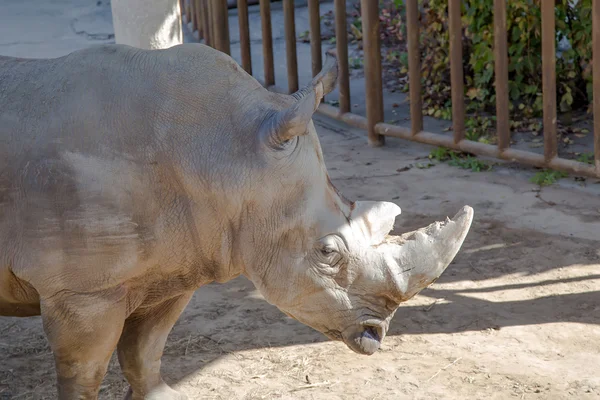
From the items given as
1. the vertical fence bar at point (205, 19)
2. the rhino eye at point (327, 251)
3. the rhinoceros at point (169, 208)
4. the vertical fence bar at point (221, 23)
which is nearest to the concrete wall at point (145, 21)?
the rhinoceros at point (169, 208)

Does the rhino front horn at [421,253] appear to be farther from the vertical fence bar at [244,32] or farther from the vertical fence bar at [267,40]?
the vertical fence bar at [244,32]

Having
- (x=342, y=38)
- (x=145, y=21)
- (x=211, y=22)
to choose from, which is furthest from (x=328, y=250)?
(x=211, y=22)

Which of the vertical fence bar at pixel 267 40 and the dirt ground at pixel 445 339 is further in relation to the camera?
the vertical fence bar at pixel 267 40

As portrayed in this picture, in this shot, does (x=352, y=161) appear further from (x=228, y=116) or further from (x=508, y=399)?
(x=228, y=116)

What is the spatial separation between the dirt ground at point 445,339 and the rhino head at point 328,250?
90cm

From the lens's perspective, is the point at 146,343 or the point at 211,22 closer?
the point at 146,343

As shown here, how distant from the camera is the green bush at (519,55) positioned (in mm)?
8141

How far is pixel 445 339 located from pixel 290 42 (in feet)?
16.1

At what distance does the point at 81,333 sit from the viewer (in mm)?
3088

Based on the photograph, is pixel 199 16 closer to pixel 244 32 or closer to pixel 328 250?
pixel 244 32

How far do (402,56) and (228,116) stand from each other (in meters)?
7.33

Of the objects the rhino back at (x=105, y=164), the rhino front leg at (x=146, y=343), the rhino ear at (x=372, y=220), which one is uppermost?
the rhino back at (x=105, y=164)

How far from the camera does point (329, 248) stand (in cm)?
310

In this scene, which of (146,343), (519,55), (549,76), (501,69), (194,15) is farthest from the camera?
(194,15)
